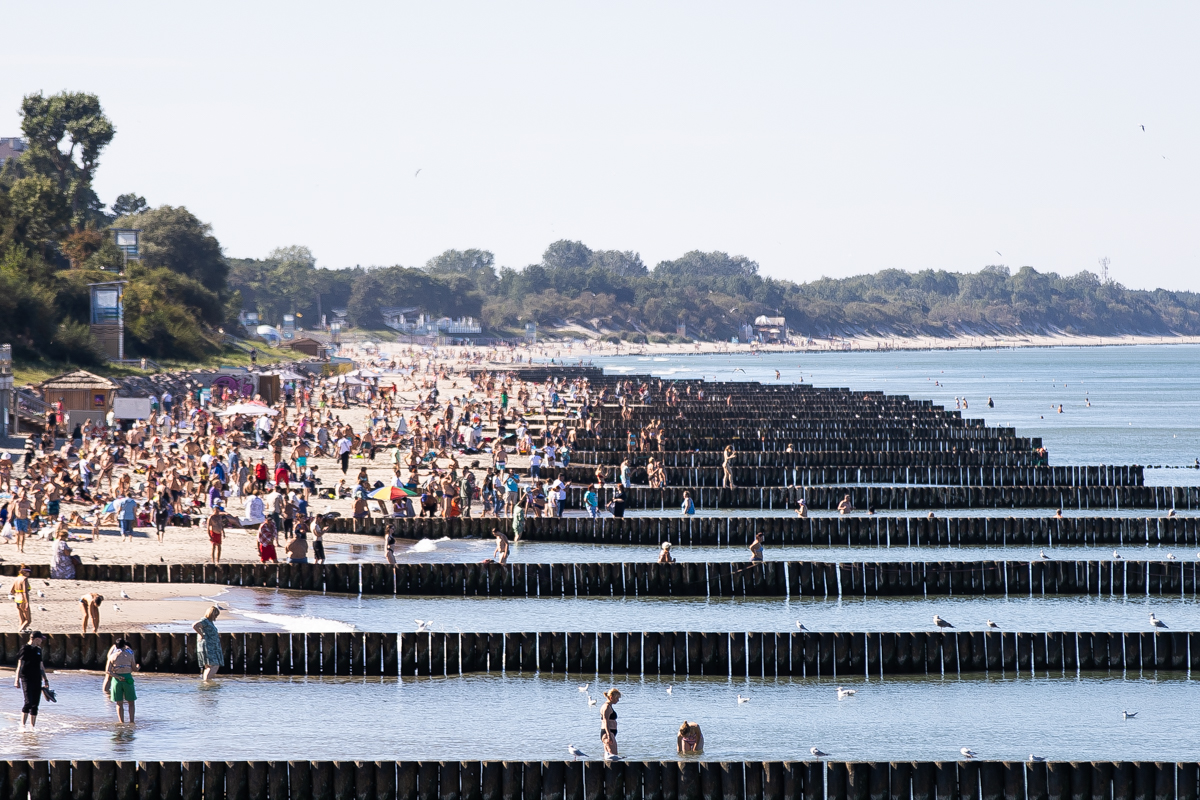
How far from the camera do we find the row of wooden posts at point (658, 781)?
1783cm

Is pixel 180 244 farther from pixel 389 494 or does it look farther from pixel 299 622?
pixel 299 622

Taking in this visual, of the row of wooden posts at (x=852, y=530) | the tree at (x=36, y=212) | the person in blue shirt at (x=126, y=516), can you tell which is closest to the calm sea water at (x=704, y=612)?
the person in blue shirt at (x=126, y=516)

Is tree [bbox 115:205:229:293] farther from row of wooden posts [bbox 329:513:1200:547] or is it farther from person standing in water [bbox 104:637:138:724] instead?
person standing in water [bbox 104:637:138:724]

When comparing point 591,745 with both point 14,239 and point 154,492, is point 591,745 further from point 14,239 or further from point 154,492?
point 14,239

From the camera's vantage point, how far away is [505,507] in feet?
141

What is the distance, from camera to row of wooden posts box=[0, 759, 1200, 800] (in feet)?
58.5

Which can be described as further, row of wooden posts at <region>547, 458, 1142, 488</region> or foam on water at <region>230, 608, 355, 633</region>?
row of wooden posts at <region>547, 458, 1142, 488</region>

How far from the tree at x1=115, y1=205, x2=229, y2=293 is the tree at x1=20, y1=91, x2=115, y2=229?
6.98 meters

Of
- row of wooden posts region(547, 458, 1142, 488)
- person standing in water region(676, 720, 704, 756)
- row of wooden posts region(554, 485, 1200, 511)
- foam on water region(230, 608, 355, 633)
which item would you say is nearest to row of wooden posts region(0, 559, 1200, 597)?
foam on water region(230, 608, 355, 633)

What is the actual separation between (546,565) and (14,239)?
59.7m

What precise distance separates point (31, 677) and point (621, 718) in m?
9.01

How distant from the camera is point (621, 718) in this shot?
22.8 meters

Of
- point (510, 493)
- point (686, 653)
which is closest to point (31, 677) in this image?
point (686, 653)

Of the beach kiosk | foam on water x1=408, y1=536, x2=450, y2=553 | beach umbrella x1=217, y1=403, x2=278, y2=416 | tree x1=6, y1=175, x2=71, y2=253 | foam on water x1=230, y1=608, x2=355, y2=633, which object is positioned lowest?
foam on water x1=230, y1=608, x2=355, y2=633
